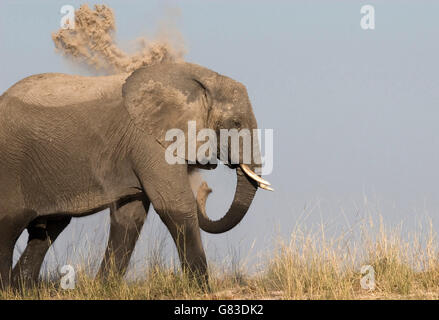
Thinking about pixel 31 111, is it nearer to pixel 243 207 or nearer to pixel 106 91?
pixel 106 91

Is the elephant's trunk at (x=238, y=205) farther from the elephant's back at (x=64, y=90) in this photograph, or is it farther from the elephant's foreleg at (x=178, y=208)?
the elephant's back at (x=64, y=90)

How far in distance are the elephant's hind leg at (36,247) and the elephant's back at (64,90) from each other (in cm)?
162

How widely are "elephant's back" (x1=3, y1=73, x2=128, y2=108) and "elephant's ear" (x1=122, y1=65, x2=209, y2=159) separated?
0.22 meters

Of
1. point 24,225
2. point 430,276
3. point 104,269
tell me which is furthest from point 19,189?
point 430,276

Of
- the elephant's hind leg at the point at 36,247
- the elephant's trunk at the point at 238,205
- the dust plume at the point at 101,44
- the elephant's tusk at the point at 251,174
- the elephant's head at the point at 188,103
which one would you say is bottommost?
the elephant's hind leg at the point at 36,247

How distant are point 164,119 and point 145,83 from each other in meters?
0.50

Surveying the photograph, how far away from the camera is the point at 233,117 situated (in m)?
10.1

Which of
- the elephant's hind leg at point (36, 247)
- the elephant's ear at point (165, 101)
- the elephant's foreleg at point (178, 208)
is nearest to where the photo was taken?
the elephant's foreleg at point (178, 208)

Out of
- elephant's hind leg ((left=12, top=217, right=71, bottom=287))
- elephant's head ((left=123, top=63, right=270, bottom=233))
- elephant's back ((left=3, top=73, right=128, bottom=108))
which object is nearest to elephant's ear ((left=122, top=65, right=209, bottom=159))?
elephant's head ((left=123, top=63, right=270, bottom=233))

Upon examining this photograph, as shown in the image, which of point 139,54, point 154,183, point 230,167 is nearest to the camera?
point 154,183

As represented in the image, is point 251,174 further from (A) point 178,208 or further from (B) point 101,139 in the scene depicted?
(B) point 101,139

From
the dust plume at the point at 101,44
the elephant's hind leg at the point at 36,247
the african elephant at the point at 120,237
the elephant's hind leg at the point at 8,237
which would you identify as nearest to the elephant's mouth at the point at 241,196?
the african elephant at the point at 120,237

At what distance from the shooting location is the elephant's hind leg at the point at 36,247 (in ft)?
36.3

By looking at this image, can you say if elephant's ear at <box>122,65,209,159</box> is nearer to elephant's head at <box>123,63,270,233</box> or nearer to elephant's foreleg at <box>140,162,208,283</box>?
elephant's head at <box>123,63,270,233</box>
